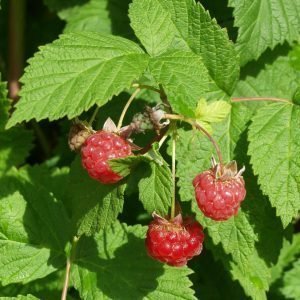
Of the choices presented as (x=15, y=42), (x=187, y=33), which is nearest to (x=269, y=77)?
(x=187, y=33)

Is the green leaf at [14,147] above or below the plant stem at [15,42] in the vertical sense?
below

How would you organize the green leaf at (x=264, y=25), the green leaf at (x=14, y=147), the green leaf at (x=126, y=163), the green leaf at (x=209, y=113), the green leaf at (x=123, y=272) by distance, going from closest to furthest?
the green leaf at (x=126, y=163) < the green leaf at (x=209, y=113) < the green leaf at (x=123, y=272) < the green leaf at (x=264, y=25) < the green leaf at (x=14, y=147)

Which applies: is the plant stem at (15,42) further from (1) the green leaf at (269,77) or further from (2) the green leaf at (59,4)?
(1) the green leaf at (269,77)

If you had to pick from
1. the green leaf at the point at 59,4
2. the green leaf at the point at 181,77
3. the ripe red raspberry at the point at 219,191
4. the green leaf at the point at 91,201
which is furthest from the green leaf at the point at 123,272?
the green leaf at the point at 59,4

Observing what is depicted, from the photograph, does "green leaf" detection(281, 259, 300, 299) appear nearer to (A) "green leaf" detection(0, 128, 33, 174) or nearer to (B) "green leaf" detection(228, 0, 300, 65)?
(B) "green leaf" detection(228, 0, 300, 65)

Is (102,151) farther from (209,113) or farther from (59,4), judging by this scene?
(59,4)

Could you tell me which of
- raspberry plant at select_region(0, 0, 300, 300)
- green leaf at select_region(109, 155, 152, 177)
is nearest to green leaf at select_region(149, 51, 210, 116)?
raspberry plant at select_region(0, 0, 300, 300)
